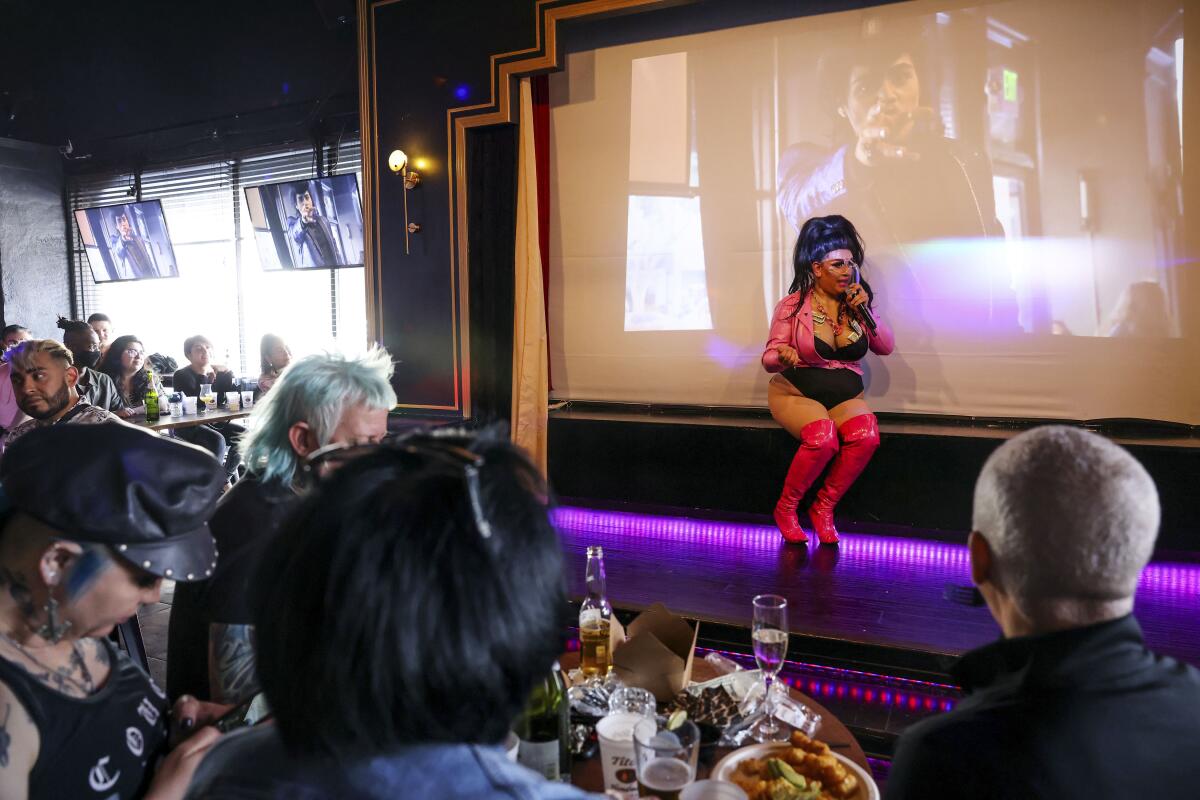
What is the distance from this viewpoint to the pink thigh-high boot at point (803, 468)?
3.79 m

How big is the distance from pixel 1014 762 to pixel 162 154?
322 inches

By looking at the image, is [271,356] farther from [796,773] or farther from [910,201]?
[796,773]

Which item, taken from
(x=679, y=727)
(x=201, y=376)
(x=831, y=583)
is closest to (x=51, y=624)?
(x=679, y=727)

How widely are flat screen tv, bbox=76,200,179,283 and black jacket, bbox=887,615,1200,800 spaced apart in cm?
794

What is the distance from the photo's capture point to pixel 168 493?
3.44 feet

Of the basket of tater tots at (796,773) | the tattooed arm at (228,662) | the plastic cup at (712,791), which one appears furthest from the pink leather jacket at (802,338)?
the plastic cup at (712,791)

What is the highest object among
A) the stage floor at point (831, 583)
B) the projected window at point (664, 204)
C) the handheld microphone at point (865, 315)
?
the projected window at point (664, 204)

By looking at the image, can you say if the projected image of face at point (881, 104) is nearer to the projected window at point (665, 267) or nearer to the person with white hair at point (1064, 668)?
the projected window at point (665, 267)

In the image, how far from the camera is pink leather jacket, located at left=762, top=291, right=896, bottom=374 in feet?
12.8

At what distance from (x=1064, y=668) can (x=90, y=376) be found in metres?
5.43

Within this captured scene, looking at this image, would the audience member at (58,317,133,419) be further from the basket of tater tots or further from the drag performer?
the basket of tater tots

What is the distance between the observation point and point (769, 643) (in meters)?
1.36

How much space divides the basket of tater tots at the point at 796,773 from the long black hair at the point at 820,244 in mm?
3016

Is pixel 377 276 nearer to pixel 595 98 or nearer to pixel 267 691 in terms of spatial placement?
pixel 595 98
